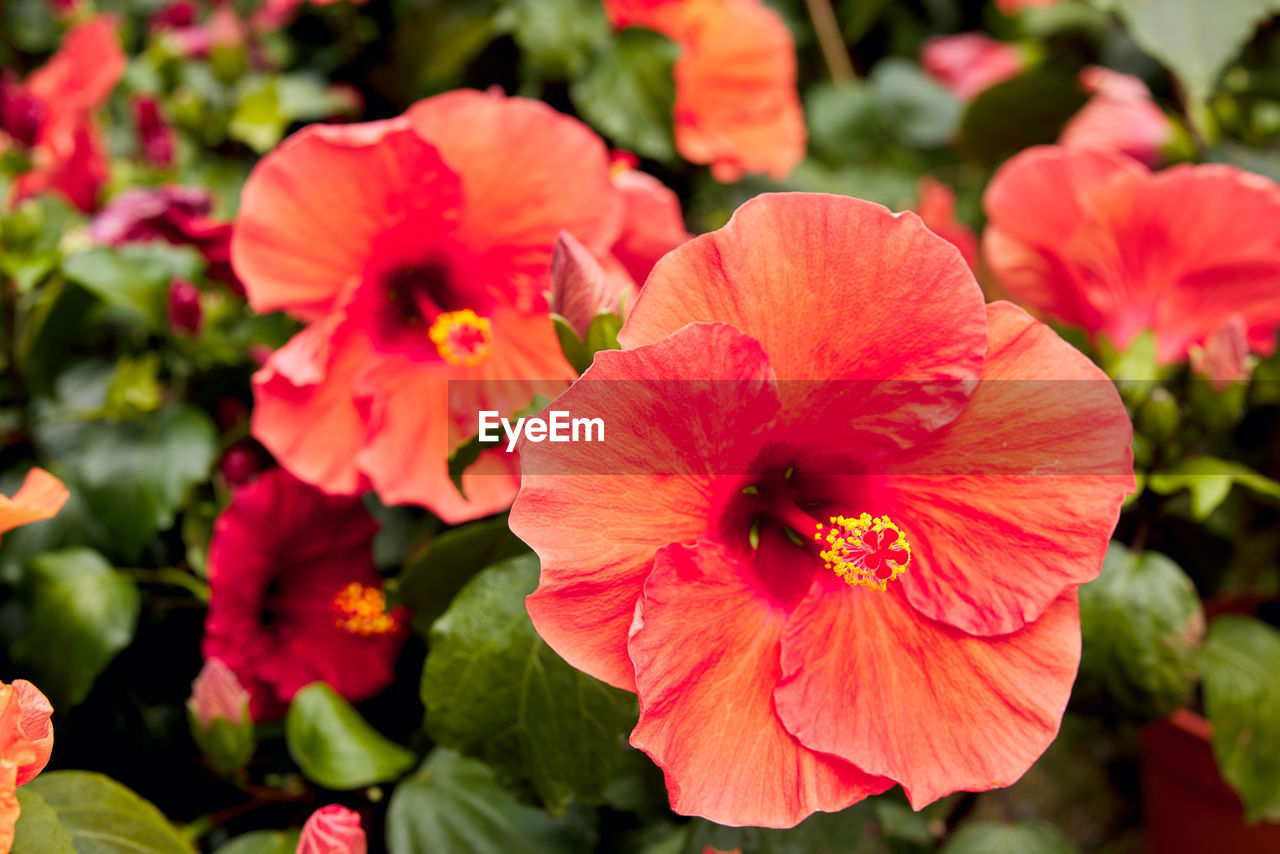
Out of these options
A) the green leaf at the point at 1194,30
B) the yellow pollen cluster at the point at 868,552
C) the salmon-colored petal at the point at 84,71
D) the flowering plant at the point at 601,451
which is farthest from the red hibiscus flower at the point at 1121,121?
the salmon-colored petal at the point at 84,71

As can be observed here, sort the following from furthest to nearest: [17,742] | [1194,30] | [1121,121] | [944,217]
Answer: [944,217] → [1121,121] → [1194,30] → [17,742]

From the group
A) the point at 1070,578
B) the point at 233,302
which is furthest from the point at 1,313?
the point at 1070,578

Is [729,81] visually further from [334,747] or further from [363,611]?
[334,747]

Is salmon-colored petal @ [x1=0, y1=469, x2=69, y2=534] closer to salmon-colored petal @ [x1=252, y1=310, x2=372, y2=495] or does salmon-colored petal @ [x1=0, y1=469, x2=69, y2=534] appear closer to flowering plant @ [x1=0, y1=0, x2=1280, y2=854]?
flowering plant @ [x1=0, y1=0, x2=1280, y2=854]

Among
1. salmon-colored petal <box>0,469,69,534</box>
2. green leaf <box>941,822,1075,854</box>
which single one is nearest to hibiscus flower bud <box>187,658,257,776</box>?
salmon-colored petal <box>0,469,69,534</box>

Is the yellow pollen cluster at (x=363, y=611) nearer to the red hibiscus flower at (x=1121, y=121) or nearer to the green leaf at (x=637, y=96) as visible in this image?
the green leaf at (x=637, y=96)

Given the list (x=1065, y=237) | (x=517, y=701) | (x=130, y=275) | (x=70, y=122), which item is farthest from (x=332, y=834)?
(x=70, y=122)
